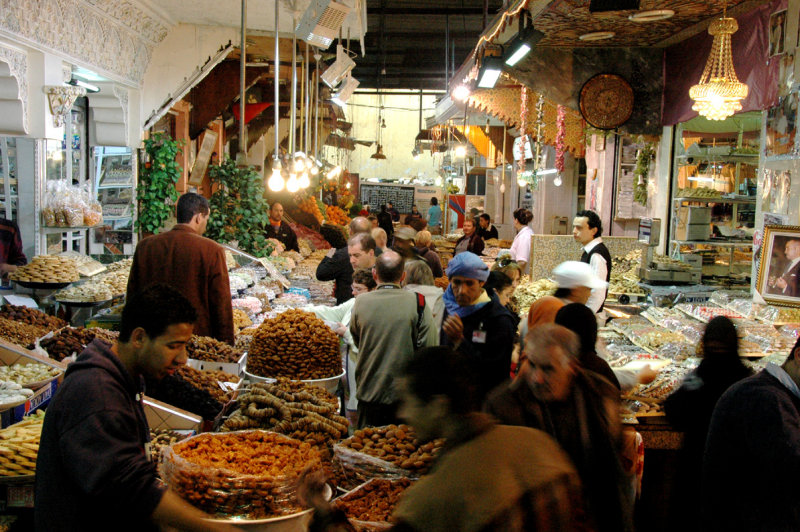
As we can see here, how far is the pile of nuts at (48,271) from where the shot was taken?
225 inches

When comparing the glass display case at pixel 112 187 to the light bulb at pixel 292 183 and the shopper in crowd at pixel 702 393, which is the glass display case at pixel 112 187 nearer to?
the light bulb at pixel 292 183

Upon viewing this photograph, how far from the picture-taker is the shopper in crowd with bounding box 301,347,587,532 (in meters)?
1.77

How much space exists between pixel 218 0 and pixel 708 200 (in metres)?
5.54

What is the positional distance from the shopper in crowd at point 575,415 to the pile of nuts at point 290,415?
1.11m

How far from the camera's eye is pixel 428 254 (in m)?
8.77

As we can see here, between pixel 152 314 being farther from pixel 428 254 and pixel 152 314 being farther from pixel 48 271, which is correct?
pixel 428 254

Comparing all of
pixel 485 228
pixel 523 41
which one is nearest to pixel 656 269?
pixel 523 41

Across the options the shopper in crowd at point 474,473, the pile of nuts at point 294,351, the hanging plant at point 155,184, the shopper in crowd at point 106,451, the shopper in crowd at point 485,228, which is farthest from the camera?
the shopper in crowd at point 485,228

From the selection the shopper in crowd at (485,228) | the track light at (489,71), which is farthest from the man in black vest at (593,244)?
the shopper in crowd at (485,228)

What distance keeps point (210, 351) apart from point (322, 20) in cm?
257

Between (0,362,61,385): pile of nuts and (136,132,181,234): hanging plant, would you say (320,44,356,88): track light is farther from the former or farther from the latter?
(0,362,61,385): pile of nuts

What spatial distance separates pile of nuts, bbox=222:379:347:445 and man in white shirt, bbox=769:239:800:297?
126 inches

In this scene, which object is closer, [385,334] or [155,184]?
[385,334]

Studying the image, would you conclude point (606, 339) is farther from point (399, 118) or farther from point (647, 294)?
point (399, 118)
